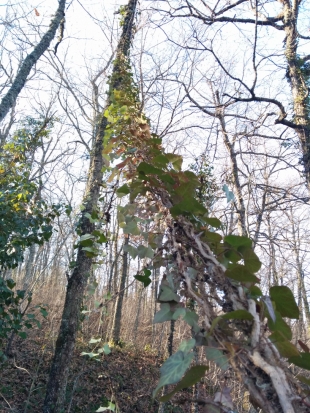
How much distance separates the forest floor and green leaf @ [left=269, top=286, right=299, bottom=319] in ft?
16.7

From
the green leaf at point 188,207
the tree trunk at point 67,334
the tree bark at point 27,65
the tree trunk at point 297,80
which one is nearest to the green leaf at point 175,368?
the green leaf at point 188,207

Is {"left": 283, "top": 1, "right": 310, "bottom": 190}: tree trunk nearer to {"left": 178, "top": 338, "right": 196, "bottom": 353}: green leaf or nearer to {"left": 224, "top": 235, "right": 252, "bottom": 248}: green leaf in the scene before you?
{"left": 224, "top": 235, "right": 252, "bottom": 248}: green leaf

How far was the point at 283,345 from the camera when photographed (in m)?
0.55

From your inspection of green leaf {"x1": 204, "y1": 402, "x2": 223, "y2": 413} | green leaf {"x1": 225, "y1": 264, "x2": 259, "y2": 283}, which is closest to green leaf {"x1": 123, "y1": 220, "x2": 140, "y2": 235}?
green leaf {"x1": 225, "y1": 264, "x2": 259, "y2": 283}

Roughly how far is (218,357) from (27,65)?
555cm

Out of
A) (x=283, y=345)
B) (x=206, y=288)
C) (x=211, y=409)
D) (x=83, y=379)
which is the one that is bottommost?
(x=83, y=379)

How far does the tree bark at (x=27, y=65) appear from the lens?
4543 millimetres

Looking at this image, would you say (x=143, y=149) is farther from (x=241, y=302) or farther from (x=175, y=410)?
(x=175, y=410)

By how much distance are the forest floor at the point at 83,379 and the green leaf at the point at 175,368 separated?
4961 mm

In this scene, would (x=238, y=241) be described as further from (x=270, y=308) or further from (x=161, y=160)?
(x=161, y=160)

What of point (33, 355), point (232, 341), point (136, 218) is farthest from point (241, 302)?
point (33, 355)

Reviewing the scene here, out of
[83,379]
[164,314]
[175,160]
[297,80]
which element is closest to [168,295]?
[164,314]

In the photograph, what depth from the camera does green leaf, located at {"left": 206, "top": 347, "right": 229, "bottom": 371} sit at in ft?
1.86

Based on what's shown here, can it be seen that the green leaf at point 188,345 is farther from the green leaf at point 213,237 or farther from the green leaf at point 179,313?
the green leaf at point 213,237
